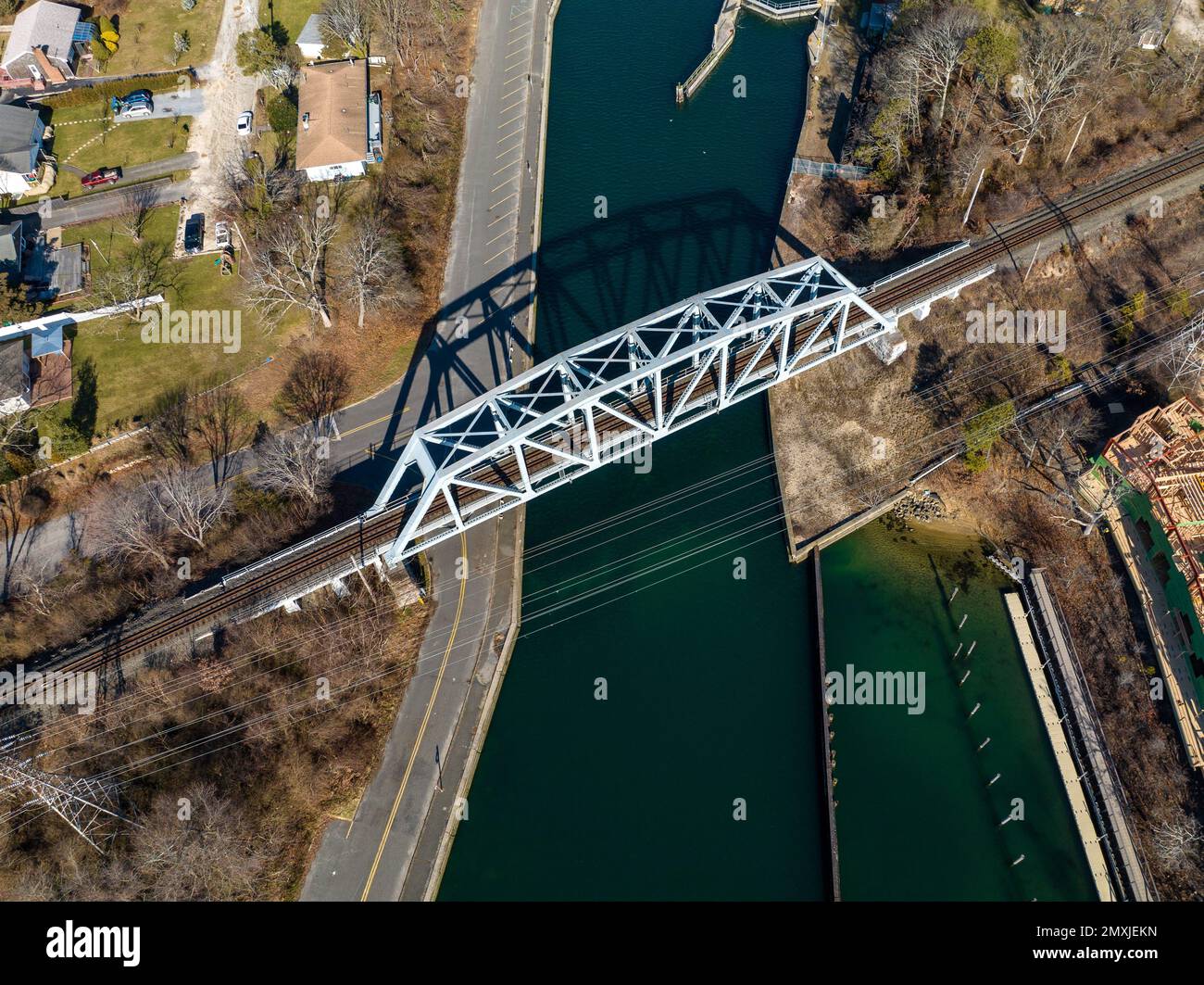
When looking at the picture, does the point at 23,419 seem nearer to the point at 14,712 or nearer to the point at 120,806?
the point at 14,712

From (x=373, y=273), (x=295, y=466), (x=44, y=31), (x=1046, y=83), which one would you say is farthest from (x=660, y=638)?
(x=44, y=31)

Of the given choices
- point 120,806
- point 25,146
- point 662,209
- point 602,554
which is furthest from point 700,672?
point 25,146

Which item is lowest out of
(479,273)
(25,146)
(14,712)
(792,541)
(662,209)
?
(14,712)

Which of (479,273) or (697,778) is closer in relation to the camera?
(697,778)

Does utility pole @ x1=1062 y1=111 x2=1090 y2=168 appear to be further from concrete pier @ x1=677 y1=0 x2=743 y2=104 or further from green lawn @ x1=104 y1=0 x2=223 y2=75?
green lawn @ x1=104 y1=0 x2=223 y2=75

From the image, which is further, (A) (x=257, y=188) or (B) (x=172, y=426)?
(A) (x=257, y=188)

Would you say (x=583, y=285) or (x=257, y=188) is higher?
(x=257, y=188)

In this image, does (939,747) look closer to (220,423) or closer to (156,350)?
(220,423)
